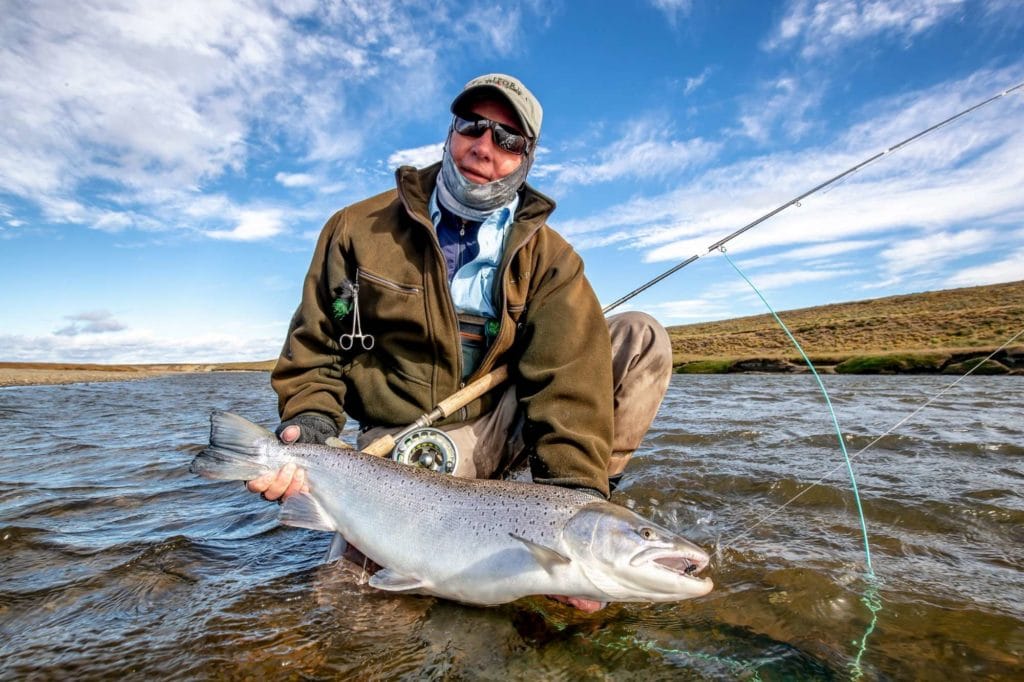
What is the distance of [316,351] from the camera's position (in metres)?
3.70

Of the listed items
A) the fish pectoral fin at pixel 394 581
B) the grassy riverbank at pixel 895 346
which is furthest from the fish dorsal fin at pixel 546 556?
the grassy riverbank at pixel 895 346

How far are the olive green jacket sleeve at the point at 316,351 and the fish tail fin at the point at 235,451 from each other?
0.39 m

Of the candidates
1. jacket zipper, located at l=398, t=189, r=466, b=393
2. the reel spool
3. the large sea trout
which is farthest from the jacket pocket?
the large sea trout

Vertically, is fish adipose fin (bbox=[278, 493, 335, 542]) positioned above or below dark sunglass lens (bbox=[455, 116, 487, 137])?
below

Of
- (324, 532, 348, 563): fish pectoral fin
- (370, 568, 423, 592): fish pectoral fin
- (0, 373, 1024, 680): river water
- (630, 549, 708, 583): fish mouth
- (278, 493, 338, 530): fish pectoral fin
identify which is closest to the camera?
(0, 373, 1024, 680): river water

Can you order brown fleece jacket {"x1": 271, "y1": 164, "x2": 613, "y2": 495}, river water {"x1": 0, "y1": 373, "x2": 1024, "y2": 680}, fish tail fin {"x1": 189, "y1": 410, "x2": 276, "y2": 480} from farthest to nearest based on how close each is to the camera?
brown fleece jacket {"x1": 271, "y1": 164, "x2": 613, "y2": 495}
fish tail fin {"x1": 189, "y1": 410, "x2": 276, "y2": 480}
river water {"x1": 0, "y1": 373, "x2": 1024, "y2": 680}

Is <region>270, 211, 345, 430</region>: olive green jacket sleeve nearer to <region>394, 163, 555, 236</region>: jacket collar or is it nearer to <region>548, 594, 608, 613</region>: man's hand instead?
<region>394, 163, 555, 236</region>: jacket collar

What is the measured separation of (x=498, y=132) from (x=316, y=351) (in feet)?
5.82

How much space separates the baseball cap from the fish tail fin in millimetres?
2266

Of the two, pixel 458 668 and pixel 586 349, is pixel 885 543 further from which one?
pixel 458 668

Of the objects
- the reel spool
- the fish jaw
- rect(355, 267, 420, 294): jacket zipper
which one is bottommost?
the fish jaw

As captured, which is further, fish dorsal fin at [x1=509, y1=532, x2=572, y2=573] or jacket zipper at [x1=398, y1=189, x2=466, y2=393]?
jacket zipper at [x1=398, y1=189, x2=466, y2=393]

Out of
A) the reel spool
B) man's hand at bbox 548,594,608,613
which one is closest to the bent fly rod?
the reel spool

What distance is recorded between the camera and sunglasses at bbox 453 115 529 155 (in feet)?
11.7
